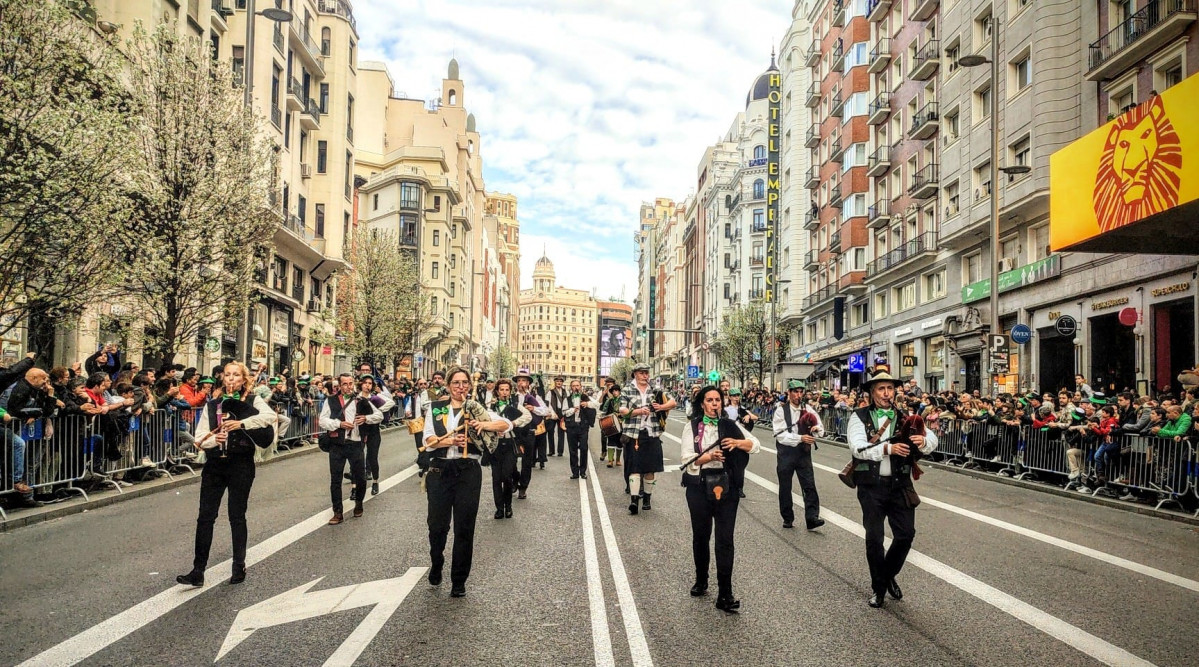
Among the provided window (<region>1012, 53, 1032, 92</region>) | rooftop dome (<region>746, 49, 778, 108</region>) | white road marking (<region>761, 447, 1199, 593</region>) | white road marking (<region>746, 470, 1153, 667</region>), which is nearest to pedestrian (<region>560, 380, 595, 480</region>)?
white road marking (<region>761, 447, 1199, 593</region>)

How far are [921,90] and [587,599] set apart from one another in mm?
34488

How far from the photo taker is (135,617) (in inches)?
233

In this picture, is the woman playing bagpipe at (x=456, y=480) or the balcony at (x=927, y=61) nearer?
the woman playing bagpipe at (x=456, y=480)

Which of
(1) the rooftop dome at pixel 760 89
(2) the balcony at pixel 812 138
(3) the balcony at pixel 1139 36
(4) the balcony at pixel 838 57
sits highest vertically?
(1) the rooftop dome at pixel 760 89

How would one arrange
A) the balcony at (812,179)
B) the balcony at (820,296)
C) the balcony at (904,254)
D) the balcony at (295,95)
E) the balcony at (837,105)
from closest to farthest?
the balcony at (904,254), the balcony at (295,95), the balcony at (837,105), the balcony at (820,296), the balcony at (812,179)

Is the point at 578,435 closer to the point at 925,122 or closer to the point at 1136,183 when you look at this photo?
the point at 1136,183

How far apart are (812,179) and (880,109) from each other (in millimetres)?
11808

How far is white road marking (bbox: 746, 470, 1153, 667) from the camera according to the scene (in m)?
5.28

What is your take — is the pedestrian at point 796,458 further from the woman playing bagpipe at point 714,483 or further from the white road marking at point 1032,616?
the woman playing bagpipe at point 714,483

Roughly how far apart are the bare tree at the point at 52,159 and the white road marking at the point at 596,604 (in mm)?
8767

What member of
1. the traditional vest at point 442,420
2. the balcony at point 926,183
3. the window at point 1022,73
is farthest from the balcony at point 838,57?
the traditional vest at point 442,420

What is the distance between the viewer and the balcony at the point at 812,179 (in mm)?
51312

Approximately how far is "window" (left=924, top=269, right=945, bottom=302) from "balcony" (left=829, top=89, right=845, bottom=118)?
14655 mm

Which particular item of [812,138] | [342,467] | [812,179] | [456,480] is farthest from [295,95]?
[456,480]
